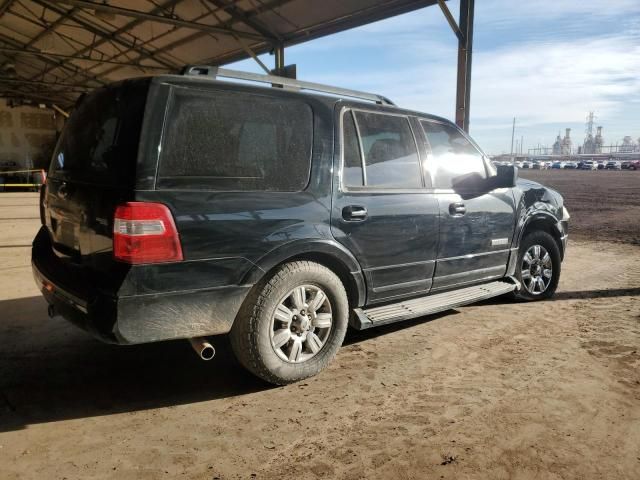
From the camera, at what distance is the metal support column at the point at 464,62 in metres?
7.89

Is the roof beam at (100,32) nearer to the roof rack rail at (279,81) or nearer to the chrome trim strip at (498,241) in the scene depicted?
the roof rack rail at (279,81)

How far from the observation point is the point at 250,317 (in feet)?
9.12

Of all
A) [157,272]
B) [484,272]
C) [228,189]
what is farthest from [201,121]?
[484,272]

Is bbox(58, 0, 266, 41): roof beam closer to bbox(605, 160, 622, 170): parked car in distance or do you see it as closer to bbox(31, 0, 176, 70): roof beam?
bbox(31, 0, 176, 70): roof beam

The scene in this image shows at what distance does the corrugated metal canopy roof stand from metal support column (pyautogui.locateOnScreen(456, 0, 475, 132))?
0.89 metres

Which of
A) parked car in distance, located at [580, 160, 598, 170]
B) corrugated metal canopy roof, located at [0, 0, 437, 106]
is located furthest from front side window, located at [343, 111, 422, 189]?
parked car in distance, located at [580, 160, 598, 170]

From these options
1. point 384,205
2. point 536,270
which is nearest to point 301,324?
point 384,205

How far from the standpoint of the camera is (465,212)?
3920 millimetres

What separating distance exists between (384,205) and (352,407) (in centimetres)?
140

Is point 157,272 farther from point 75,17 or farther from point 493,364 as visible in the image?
point 75,17

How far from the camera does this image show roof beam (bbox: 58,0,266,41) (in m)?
10.6

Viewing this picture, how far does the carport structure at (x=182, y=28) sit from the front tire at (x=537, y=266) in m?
3.95

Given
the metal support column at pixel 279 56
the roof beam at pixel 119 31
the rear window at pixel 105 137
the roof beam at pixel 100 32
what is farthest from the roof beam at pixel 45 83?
the rear window at pixel 105 137

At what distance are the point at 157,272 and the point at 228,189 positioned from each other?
602mm
